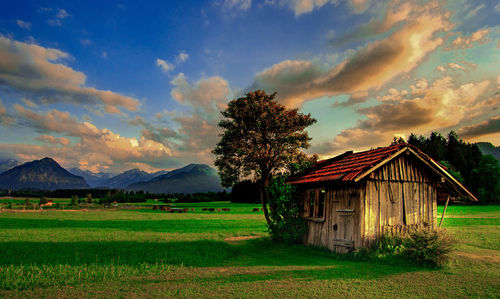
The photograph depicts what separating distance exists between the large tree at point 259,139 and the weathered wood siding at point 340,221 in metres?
4.77

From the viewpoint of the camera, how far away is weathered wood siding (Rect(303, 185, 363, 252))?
15.4 metres

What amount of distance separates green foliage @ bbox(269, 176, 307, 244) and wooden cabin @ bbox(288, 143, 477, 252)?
1346mm

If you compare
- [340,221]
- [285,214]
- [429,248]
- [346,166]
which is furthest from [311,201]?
[429,248]

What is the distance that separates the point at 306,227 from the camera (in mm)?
19188

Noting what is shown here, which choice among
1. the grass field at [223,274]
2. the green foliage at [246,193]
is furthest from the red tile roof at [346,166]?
the green foliage at [246,193]

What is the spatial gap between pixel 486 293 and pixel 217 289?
9.52m

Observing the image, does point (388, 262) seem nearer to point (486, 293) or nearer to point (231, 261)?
point (486, 293)

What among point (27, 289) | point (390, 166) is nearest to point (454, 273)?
point (390, 166)

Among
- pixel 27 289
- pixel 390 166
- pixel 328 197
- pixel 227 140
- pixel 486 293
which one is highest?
pixel 227 140

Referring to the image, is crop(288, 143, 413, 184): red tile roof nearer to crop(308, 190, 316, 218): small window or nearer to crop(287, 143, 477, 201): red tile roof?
crop(287, 143, 477, 201): red tile roof

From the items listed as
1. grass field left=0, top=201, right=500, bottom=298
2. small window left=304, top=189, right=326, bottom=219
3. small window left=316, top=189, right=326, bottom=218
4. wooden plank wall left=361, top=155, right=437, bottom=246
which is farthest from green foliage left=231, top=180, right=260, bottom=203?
grass field left=0, top=201, right=500, bottom=298

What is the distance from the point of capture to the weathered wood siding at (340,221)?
15.4 meters

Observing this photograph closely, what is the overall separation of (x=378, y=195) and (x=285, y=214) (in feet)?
21.3

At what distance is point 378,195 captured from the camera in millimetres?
15719
